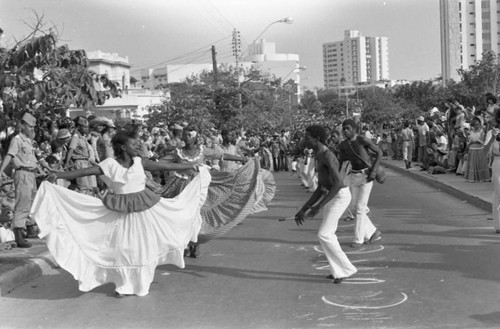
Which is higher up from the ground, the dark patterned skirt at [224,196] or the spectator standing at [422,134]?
the spectator standing at [422,134]

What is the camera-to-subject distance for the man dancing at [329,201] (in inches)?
297

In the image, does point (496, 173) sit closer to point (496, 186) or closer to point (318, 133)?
point (496, 186)

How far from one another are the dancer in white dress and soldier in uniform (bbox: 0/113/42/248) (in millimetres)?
2707

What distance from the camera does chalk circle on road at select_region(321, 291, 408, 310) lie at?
6582mm

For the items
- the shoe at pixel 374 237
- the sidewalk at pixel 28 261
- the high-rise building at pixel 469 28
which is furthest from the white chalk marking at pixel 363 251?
the high-rise building at pixel 469 28

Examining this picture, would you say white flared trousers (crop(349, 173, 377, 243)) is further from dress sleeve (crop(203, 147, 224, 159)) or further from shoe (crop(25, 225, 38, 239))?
shoe (crop(25, 225, 38, 239))

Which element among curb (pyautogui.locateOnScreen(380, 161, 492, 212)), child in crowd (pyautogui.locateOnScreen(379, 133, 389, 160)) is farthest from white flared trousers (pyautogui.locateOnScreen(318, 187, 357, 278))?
child in crowd (pyautogui.locateOnScreen(379, 133, 389, 160))

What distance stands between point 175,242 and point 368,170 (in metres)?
3.65

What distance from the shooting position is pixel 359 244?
32.5 feet

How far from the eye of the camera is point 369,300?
22.3ft

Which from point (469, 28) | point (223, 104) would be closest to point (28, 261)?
point (223, 104)

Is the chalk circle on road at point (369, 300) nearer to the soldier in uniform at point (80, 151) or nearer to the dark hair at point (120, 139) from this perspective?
the dark hair at point (120, 139)

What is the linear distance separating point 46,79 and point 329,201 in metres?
4.07

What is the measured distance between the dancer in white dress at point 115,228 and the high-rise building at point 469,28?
503ft
